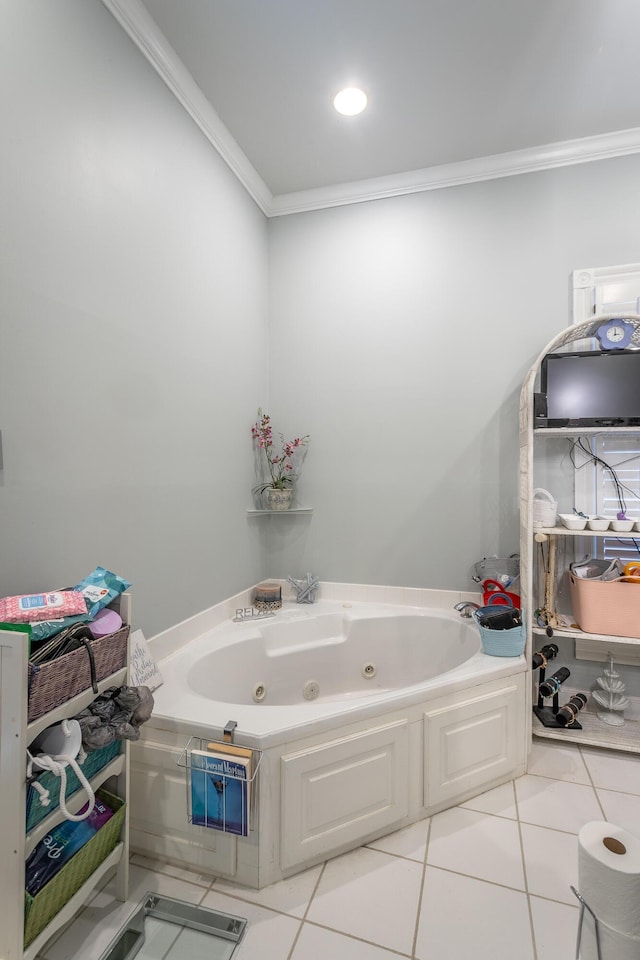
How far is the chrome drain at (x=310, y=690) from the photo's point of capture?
2.41 meters

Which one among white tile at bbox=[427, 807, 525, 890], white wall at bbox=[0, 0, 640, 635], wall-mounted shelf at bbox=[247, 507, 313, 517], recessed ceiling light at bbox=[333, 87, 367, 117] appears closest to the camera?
white wall at bbox=[0, 0, 640, 635]

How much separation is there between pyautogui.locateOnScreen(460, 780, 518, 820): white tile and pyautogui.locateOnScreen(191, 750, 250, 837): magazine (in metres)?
0.95

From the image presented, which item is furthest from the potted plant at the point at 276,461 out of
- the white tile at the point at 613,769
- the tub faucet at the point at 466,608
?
the white tile at the point at 613,769

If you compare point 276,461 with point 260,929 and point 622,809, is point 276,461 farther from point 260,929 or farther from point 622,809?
point 622,809

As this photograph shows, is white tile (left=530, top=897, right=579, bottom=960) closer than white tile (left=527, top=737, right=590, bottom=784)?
Yes

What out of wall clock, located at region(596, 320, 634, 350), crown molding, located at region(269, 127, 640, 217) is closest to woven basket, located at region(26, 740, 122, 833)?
wall clock, located at region(596, 320, 634, 350)

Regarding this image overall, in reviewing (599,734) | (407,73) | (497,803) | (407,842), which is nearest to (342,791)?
(407,842)

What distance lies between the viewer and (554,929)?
4.38 feet

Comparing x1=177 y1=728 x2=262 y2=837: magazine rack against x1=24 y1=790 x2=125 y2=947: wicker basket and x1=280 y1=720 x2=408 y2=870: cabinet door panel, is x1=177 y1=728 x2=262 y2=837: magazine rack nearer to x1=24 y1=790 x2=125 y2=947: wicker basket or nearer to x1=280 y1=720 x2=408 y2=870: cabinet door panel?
x1=280 y1=720 x2=408 y2=870: cabinet door panel

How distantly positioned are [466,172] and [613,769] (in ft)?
9.91

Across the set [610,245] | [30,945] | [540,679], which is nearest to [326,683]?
[540,679]

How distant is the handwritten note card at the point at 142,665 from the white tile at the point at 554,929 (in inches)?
54.2

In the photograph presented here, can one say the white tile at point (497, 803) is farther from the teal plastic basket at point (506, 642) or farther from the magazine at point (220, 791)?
the magazine at point (220, 791)

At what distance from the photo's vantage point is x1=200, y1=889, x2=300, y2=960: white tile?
1.27 meters
